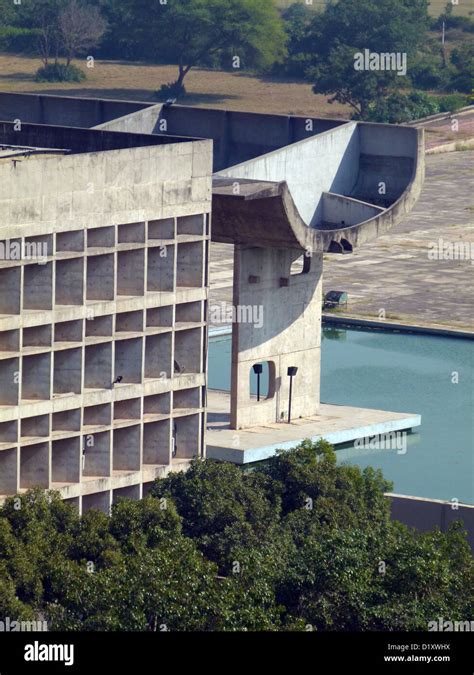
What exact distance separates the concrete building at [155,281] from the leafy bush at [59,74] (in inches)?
4068

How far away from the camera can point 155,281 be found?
50.2 meters

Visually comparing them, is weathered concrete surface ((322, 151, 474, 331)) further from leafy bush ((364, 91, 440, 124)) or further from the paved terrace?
leafy bush ((364, 91, 440, 124))

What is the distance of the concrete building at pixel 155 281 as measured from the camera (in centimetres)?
4566

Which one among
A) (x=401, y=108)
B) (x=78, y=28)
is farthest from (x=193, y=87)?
(x=401, y=108)

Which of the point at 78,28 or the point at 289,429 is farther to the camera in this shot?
the point at 78,28

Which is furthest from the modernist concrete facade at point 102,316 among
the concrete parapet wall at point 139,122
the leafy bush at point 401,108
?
the leafy bush at point 401,108

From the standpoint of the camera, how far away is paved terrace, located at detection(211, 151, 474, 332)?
3472 inches

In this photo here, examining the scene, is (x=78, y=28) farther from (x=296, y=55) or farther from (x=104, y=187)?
(x=104, y=187)

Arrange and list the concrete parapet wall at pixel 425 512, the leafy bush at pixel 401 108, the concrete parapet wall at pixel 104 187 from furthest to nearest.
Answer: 1. the leafy bush at pixel 401 108
2. the concrete parapet wall at pixel 425 512
3. the concrete parapet wall at pixel 104 187

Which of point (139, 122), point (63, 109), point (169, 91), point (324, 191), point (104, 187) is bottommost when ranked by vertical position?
point (324, 191)

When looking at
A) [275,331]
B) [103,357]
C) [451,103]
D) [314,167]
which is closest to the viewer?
[103,357]

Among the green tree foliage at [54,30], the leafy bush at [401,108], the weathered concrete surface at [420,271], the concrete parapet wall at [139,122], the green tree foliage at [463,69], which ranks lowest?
the weathered concrete surface at [420,271]

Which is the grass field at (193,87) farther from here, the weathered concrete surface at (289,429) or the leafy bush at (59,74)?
the weathered concrete surface at (289,429)

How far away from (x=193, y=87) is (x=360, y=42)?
16.3 metres
